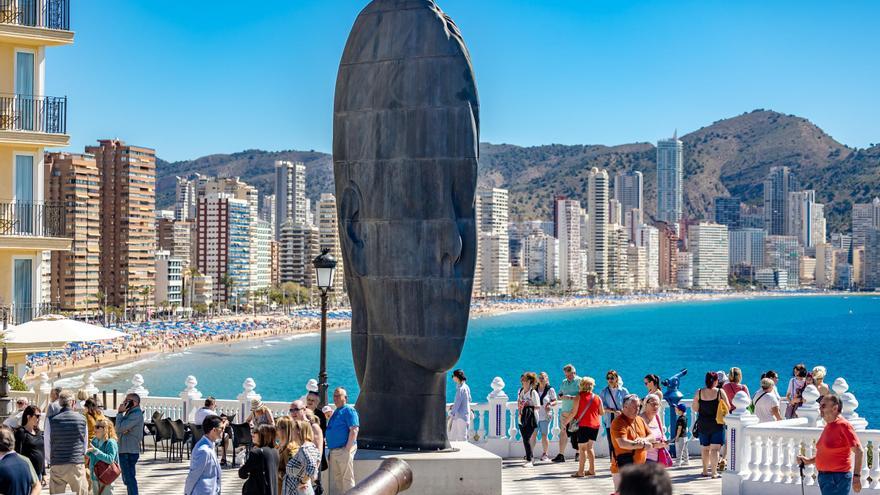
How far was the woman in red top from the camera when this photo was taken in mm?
15484

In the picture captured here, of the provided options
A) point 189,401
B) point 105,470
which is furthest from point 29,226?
point 105,470

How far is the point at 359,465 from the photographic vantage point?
41.0 ft

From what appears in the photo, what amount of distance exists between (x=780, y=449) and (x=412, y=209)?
5.34m

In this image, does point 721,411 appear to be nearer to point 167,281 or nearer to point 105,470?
point 105,470

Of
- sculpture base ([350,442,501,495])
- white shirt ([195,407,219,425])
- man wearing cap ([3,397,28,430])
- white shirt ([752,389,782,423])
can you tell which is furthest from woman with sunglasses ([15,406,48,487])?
white shirt ([752,389,782,423])

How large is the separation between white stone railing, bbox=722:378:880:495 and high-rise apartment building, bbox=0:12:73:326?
49.7 feet

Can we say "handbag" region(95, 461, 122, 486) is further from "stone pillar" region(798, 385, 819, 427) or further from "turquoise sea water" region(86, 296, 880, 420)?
"turquoise sea water" region(86, 296, 880, 420)

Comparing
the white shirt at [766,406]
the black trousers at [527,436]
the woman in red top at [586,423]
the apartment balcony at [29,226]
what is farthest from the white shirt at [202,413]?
the apartment balcony at [29,226]

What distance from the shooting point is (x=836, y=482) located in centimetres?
1029

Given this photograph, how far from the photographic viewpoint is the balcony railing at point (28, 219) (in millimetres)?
23469

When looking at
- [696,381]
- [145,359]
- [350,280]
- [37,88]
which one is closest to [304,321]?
[145,359]

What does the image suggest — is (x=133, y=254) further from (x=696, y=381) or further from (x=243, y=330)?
(x=696, y=381)

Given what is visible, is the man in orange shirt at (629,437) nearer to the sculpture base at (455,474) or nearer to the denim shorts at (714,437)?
the sculpture base at (455,474)

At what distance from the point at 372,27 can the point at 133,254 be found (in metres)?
156
